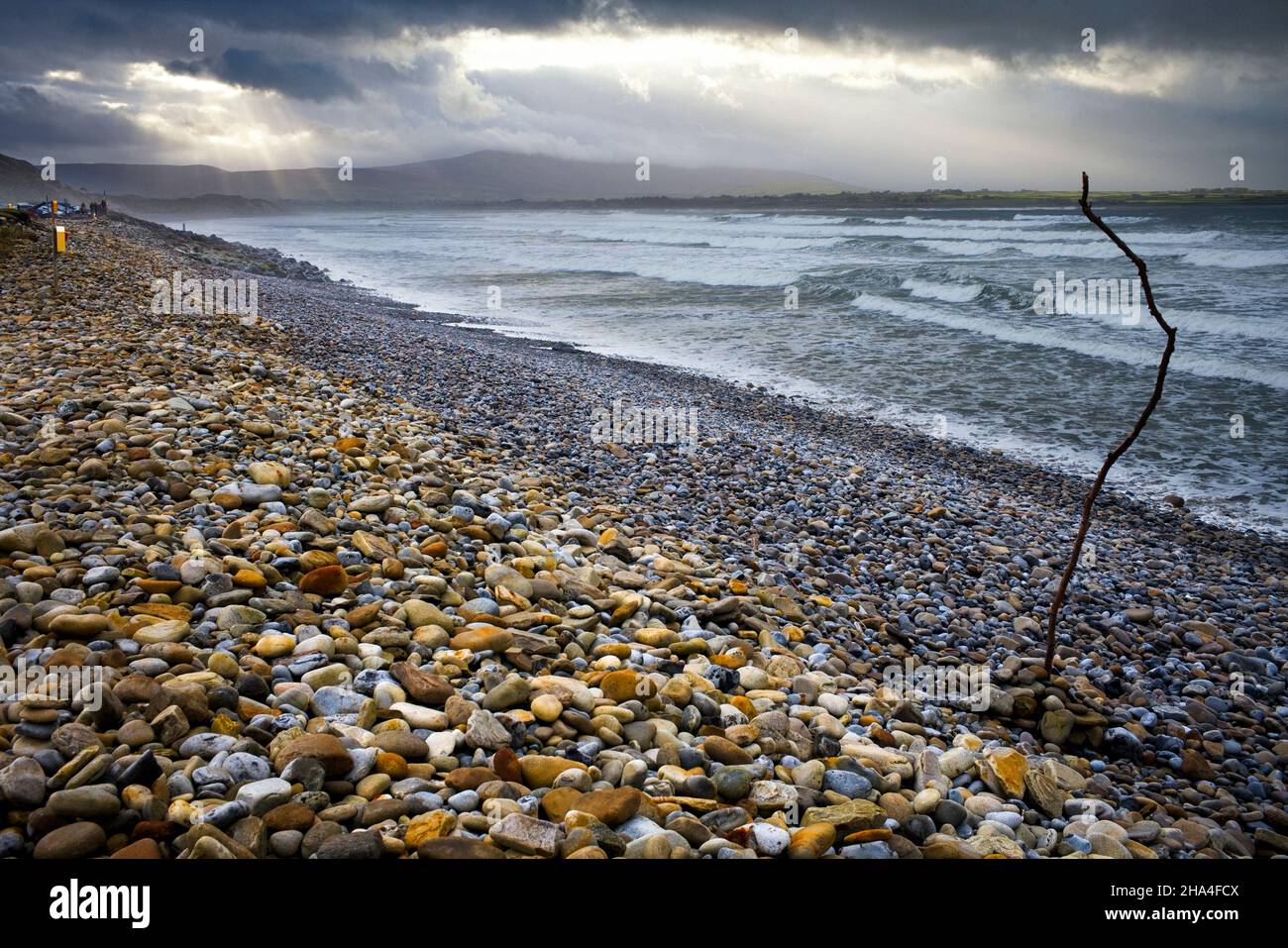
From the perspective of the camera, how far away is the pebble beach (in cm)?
267

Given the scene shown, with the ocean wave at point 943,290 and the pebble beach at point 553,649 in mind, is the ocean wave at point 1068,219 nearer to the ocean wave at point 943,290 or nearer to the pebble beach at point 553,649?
the ocean wave at point 943,290

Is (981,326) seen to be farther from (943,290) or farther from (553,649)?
(553,649)

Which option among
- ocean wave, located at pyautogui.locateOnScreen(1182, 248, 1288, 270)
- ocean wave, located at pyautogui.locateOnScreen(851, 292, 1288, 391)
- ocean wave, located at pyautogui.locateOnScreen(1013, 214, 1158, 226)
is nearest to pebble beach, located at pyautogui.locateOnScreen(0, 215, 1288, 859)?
ocean wave, located at pyautogui.locateOnScreen(851, 292, 1288, 391)

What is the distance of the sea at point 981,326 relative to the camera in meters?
12.4

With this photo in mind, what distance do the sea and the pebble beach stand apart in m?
3.98

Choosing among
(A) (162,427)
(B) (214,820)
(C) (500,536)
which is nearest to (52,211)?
(A) (162,427)

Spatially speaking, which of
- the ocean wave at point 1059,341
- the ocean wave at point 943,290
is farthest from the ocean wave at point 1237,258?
the ocean wave at point 1059,341

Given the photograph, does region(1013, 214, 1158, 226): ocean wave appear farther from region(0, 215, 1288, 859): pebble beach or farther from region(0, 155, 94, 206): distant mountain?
region(0, 155, 94, 206): distant mountain

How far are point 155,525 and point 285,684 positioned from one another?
1832mm

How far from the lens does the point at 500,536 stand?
17.7 ft

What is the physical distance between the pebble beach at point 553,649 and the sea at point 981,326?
398 cm

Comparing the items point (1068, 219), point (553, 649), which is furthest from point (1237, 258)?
point (553, 649)
